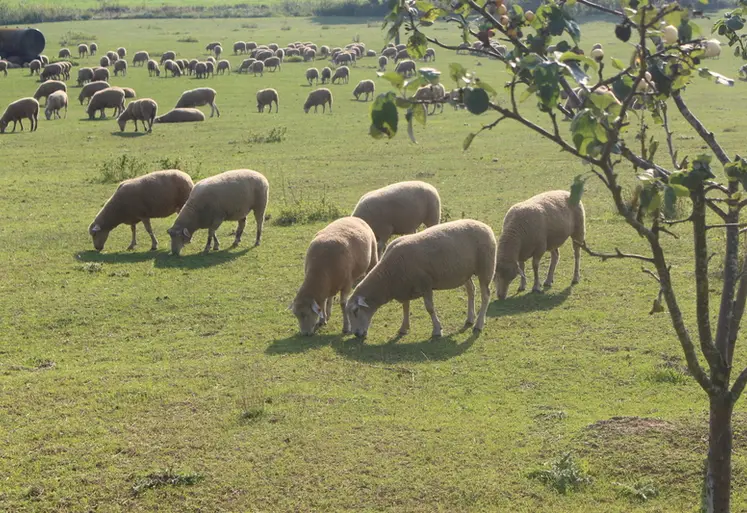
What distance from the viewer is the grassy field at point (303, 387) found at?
6.92 meters

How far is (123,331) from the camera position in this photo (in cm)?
1145

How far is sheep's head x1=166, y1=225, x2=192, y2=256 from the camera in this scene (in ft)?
48.9

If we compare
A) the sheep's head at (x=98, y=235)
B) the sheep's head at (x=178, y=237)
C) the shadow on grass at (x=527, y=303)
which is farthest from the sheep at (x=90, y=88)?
the shadow on grass at (x=527, y=303)

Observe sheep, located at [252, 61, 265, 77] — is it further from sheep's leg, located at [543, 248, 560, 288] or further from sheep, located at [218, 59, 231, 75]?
sheep's leg, located at [543, 248, 560, 288]

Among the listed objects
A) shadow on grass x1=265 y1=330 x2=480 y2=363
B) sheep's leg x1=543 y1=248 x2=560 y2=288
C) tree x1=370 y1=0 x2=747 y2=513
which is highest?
tree x1=370 y1=0 x2=747 y2=513

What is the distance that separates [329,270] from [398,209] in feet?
9.42

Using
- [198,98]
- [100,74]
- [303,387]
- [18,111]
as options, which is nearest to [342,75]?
[100,74]

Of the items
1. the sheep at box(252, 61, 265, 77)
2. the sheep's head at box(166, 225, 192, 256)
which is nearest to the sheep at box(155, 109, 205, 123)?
the sheep at box(252, 61, 265, 77)

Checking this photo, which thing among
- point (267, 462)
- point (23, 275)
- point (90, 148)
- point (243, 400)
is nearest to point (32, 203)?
point (23, 275)

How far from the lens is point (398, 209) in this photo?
13688 millimetres

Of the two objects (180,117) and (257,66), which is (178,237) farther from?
(257,66)

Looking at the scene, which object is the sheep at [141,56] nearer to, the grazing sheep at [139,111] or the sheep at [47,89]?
the sheep at [47,89]

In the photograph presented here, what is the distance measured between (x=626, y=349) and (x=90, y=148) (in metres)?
20.6

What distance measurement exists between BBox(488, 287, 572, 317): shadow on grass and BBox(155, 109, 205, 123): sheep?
915 inches
